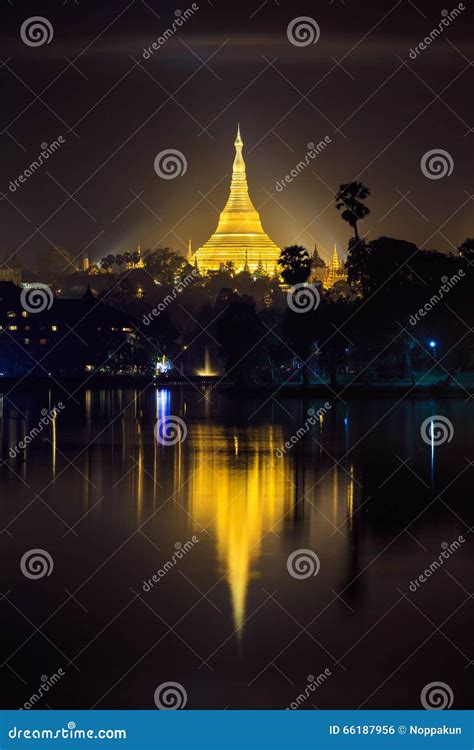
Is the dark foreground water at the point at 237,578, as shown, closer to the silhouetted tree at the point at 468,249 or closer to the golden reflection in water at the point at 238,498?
the golden reflection in water at the point at 238,498

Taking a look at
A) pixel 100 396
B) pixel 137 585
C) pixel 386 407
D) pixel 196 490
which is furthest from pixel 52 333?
pixel 137 585

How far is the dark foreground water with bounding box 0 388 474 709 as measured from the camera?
13.7 metres

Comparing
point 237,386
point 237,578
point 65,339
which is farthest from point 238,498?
point 65,339

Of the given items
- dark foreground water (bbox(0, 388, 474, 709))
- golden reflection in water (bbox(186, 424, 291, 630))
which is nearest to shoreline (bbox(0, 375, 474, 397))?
golden reflection in water (bbox(186, 424, 291, 630))

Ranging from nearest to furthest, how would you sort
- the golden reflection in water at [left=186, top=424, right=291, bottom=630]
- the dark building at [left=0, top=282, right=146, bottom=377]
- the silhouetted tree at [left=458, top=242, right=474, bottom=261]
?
the golden reflection in water at [left=186, top=424, right=291, bottom=630]
the silhouetted tree at [left=458, top=242, right=474, bottom=261]
the dark building at [left=0, top=282, right=146, bottom=377]

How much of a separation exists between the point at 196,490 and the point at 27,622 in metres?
11.1

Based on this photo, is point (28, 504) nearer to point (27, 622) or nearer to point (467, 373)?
point (27, 622)

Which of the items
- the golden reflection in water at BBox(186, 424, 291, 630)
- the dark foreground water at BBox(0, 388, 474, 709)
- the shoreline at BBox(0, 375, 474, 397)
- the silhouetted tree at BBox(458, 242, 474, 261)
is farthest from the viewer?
the silhouetted tree at BBox(458, 242, 474, 261)

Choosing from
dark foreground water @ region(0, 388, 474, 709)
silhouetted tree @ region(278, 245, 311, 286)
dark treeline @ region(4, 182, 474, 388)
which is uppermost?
silhouetted tree @ region(278, 245, 311, 286)

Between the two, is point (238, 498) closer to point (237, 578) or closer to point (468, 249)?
point (237, 578)

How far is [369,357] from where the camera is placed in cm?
7969

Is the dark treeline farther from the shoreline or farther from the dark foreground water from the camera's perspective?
the dark foreground water

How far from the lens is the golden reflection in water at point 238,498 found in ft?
61.4

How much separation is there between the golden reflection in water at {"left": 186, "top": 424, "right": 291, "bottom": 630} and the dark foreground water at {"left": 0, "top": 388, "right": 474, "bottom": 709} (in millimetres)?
48
